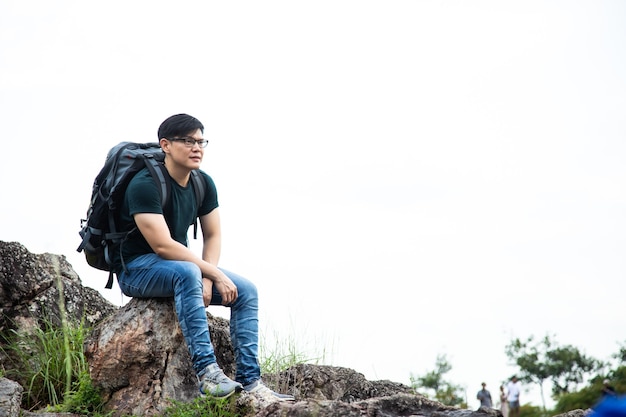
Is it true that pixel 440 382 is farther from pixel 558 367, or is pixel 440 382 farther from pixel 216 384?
pixel 216 384

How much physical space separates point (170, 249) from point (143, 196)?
0.46m

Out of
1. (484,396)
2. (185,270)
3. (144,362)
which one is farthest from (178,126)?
(484,396)

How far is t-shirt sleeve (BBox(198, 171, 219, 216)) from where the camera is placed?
6902 millimetres

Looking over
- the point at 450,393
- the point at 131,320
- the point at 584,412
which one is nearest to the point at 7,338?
the point at 131,320

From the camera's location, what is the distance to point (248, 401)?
236 inches

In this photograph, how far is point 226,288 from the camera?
6328 millimetres

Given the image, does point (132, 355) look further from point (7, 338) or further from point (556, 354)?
point (556, 354)

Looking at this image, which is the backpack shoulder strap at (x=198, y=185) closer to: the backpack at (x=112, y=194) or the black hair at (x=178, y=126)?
the backpack at (x=112, y=194)

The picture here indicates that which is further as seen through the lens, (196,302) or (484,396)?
(484,396)

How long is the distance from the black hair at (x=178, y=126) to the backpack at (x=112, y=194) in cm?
26

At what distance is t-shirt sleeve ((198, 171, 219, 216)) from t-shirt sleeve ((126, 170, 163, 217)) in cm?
55

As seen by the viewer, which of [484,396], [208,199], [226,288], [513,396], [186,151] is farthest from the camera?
[513,396]

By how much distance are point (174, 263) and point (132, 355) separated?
3.12 feet

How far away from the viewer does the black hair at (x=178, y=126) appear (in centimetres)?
652
